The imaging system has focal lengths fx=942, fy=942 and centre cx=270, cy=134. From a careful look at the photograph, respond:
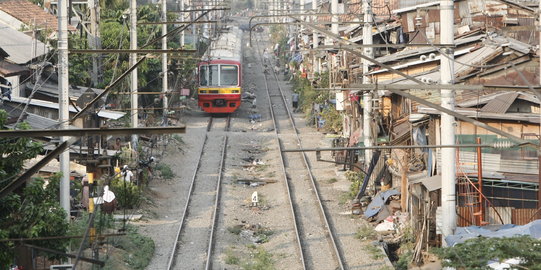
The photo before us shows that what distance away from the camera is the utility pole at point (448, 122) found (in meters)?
13.7

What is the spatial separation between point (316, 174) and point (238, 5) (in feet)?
360

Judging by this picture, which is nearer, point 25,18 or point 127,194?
point 127,194

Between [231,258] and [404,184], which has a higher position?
[404,184]

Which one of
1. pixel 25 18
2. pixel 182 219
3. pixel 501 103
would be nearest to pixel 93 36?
pixel 25 18

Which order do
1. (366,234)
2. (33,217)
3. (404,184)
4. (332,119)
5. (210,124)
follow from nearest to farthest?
(33,217), (366,234), (404,184), (332,119), (210,124)

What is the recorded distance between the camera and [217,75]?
3794 cm

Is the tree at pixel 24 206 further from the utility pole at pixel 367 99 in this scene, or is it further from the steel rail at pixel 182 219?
the utility pole at pixel 367 99

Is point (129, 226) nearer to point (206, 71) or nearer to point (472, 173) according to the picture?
point (472, 173)

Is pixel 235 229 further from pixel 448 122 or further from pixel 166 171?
pixel 448 122

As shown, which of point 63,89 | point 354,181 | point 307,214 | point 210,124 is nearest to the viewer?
point 63,89

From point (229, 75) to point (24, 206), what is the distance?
2613 cm

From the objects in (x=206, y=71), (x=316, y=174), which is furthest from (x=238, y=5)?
(x=316, y=174)

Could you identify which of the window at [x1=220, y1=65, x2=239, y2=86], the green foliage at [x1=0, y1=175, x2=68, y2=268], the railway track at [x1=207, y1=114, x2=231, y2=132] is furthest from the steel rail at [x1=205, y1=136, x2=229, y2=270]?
the window at [x1=220, y1=65, x2=239, y2=86]

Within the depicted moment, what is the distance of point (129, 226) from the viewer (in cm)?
1873
